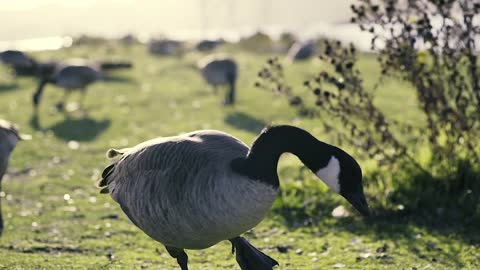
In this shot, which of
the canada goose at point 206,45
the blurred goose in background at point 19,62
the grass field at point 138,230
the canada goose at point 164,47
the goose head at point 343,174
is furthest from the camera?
the canada goose at point 206,45

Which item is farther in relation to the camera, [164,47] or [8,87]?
[164,47]

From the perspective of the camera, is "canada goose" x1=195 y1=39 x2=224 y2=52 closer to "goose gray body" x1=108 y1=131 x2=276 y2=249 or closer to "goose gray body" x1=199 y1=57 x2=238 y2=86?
"goose gray body" x1=199 y1=57 x2=238 y2=86

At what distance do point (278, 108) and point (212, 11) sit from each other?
48.9 meters

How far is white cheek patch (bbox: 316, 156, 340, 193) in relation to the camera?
14.3 ft

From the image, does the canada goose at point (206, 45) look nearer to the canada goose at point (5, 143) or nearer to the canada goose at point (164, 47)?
the canada goose at point (164, 47)

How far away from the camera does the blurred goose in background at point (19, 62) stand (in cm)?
2369

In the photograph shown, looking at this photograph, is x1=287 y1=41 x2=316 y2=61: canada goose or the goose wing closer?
the goose wing

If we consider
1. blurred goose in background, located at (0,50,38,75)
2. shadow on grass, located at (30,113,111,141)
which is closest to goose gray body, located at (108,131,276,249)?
shadow on grass, located at (30,113,111,141)

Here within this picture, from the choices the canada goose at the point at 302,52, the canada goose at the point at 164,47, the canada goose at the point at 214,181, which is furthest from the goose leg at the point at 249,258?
the canada goose at the point at 164,47

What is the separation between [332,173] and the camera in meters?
4.39

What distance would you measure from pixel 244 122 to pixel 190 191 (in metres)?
10.2

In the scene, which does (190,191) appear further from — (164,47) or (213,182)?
(164,47)

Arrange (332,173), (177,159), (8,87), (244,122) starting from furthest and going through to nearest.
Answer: (8,87), (244,122), (177,159), (332,173)

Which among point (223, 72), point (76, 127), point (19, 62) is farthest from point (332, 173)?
point (19, 62)
